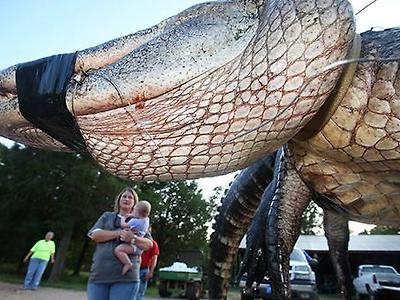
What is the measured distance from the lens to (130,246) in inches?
125

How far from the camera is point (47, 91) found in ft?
3.78

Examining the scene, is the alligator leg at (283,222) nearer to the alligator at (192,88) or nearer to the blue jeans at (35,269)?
the alligator at (192,88)

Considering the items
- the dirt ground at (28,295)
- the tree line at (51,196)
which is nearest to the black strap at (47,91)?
the dirt ground at (28,295)

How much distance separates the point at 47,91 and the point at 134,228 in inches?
96.1

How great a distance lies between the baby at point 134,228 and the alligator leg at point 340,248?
1.28 metres

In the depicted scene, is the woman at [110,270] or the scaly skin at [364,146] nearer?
the scaly skin at [364,146]

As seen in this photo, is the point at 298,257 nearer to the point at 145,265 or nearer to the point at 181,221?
the point at 145,265

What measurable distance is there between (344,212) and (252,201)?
3.86 ft

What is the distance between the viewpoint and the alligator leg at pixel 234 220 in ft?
9.93

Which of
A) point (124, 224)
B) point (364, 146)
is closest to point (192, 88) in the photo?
point (364, 146)

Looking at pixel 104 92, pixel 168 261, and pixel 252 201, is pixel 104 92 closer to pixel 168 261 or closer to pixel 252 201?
pixel 252 201

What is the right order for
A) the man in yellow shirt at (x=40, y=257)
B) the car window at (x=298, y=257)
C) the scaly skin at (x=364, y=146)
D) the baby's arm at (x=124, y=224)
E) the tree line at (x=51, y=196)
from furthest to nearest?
the tree line at (x=51, y=196) → the car window at (x=298, y=257) → the man in yellow shirt at (x=40, y=257) → the baby's arm at (x=124, y=224) → the scaly skin at (x=364, y=146)

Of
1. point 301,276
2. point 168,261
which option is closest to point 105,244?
point 301,276

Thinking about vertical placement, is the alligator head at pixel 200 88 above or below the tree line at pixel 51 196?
below
